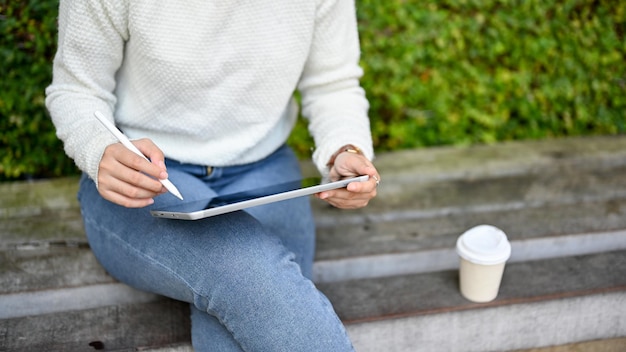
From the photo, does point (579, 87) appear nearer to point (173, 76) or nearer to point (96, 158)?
point (173, 76)

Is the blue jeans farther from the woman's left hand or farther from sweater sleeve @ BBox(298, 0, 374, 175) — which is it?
sweater sleeve @ BBox(298, 0, 374, 175)

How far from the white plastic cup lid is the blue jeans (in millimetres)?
453

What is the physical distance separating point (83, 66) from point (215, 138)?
351mm

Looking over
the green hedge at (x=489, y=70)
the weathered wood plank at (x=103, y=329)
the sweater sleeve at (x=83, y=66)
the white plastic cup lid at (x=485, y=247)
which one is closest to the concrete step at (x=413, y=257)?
the weathered wood plank at (x=103, y=329)

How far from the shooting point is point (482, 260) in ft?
5.52

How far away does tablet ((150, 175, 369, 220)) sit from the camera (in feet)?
4.05

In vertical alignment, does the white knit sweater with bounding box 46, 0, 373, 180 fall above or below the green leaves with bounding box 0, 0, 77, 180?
above

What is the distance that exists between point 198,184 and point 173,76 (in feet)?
0.83

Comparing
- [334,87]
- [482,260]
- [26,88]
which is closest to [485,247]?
[482,260]

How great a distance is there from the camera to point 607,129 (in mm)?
2967

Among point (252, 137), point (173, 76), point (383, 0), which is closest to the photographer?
point (173, 76)

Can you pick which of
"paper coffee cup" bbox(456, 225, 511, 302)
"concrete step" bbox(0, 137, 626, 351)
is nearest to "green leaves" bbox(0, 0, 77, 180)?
"concrete step" bbox(0, 137, 626, 351)

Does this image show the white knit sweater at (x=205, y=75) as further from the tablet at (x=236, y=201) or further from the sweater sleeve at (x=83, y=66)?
the tablet at (x=236, y=201)

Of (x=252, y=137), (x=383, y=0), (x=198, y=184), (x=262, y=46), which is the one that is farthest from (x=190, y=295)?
(x=383, y=0)
